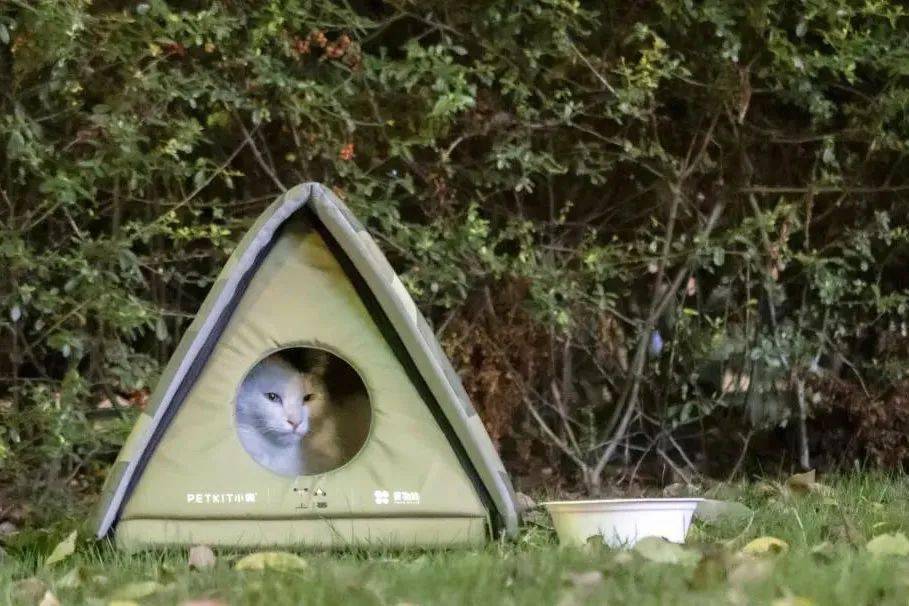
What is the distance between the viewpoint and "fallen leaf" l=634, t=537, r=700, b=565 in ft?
4.56

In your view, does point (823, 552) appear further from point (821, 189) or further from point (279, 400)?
point (821, 189)

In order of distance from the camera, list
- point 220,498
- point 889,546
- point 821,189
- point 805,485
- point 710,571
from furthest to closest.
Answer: point 821,189 → point 805,485 → point 220,498 → point 889,546 → point 710,571

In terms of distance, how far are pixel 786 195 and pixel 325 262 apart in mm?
1253

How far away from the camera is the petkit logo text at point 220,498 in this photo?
1812 mm

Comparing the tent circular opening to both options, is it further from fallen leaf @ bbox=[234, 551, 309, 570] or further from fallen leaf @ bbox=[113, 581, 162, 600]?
fallen leaf @ bbox=[113, 581, 162, 600]

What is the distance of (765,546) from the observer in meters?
1.56

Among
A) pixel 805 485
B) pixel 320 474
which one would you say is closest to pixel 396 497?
pixel 320 474

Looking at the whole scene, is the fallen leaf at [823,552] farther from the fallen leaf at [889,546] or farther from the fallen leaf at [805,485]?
the fallen leaf at [805,485]

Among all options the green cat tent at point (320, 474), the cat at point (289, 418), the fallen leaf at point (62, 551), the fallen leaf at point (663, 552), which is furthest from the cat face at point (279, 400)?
the fallen leaf at point (663, 552)

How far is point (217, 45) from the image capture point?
2.35 m

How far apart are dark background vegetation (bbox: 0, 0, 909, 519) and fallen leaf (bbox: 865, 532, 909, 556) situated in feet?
3.52

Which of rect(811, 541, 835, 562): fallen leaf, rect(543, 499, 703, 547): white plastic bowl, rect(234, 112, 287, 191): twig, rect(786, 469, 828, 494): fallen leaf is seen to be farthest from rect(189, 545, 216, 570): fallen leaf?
rect(786, 469, 828, 494): fallen leaf

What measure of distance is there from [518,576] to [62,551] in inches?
29.0

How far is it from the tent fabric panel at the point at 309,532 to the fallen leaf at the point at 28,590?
1.14ft
